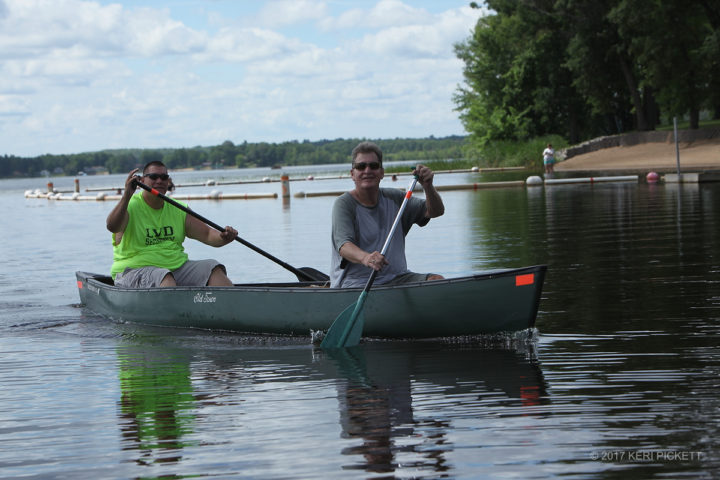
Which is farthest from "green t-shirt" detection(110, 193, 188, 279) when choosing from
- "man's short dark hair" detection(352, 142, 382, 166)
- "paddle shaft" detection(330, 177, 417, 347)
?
"man's short dark hair" detection(352, 142, 382, 166)

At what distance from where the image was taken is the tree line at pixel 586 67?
4150cm

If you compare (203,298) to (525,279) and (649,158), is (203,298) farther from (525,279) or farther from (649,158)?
(649,158)

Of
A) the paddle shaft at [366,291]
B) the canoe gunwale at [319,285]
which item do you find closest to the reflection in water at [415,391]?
the paddle shaft at [366,291]

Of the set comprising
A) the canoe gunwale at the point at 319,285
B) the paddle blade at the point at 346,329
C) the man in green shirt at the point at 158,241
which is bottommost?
the paddle blade at the point at 346,329

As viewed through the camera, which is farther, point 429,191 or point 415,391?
point 429,191

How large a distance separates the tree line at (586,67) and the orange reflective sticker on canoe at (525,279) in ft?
114

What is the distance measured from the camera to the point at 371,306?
7.48 meters

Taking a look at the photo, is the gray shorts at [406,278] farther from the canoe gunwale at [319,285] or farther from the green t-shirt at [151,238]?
the green t-shirt at [151,238]

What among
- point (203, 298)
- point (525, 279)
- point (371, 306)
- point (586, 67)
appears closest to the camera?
point (525, 279)

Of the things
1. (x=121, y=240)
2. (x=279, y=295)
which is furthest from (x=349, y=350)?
(x=121, y=240)

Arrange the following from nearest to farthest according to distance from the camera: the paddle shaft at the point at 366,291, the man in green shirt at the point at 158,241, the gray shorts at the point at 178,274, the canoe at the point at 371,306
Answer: the canoe at the point at 371,306, the paddle shaft at the point at 366,291, the man in green shirt at the point at 158,241, the gray shorts at the point at 178,274

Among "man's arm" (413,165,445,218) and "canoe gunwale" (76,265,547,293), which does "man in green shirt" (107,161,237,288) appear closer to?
"canoe gunwale" (76,265,547,293)

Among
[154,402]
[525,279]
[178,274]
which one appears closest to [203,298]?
[178,274]

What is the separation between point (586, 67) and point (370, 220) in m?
41.1
